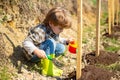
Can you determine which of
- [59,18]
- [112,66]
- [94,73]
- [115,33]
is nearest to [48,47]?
[59,18]

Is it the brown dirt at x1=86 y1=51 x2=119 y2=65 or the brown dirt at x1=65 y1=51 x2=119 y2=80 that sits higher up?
the brown dirt at x1=65 y1=51 x2=119 y2=80

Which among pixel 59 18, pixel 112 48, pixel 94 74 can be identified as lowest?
pixel 112 48

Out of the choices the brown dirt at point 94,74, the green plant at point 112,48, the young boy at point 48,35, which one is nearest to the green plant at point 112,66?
the brown dirt at point 94,74

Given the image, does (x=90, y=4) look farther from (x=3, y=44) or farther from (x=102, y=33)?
(x=3, y=44)

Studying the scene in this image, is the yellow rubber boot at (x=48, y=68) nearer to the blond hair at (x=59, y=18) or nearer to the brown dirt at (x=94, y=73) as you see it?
the brown dirt at (x=94, y=73)

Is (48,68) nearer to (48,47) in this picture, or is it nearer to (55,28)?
(48,47)

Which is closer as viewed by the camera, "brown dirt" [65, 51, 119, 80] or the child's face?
"brown dirt" [65, 51, 119, 80]

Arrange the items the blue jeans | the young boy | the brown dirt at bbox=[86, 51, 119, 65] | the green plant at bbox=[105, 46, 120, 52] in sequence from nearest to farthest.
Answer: the young boy < the blue jeans < the brown dirt at bbox=[86, 51, 119, 65] < the green plant at bbox=[105, 46, 120, 52]

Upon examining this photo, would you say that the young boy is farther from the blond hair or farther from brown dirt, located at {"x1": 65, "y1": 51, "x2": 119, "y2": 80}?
brown dirt, located at {"x1": 65, "y1": 51, "x2": 119, "y2": 80}

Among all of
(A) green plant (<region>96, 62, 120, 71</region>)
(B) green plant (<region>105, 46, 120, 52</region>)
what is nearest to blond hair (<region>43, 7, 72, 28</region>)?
(A) green plant (<region>96, 62, 120, 71</region>)

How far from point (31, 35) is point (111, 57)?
5.86 ft

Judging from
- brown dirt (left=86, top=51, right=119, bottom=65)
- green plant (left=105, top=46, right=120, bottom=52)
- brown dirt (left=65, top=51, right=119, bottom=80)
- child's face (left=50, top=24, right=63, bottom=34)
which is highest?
child's face (left=50, top=24, right=63, bottom=34)

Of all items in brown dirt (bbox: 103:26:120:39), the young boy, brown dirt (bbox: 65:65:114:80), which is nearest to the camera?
brown dirt (bbox: 65:65:114:80)

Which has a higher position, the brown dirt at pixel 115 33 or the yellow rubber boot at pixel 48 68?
the yellow rubber boot at pixel 48 68
